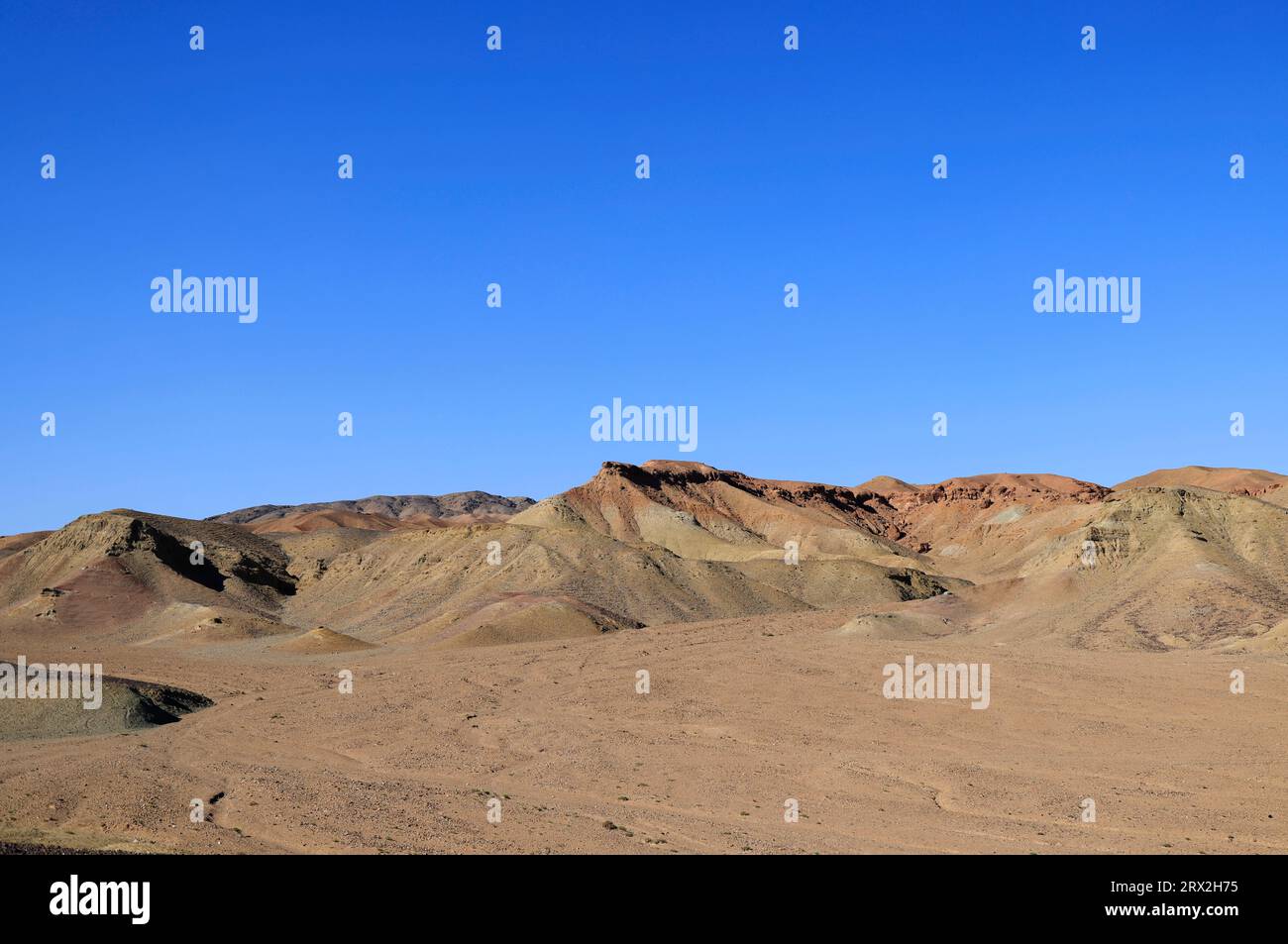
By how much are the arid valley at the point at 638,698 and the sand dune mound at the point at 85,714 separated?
0.14 meters

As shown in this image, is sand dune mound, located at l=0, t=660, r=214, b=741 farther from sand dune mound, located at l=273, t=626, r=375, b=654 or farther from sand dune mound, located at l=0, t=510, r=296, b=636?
sand dune mound, located at l=0, t=510, r=296, b=636

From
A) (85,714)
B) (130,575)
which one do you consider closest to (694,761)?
(85,714)

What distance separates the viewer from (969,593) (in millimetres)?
67312

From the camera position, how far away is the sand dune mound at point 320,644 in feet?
210

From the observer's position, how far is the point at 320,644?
6431 centimetres

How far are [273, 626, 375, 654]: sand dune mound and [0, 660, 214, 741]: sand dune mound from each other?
24.0 m

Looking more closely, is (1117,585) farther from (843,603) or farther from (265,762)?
(265,762)

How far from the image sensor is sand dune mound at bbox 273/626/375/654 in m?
63.9

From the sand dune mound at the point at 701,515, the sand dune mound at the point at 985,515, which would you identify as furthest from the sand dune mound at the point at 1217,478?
the sand dune mound at the point at 701,515

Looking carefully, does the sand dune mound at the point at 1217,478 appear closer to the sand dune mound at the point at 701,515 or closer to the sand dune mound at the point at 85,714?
the sand dune mound at the point at 701,515

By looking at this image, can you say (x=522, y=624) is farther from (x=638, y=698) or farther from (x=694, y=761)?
(x=694, y=761)
